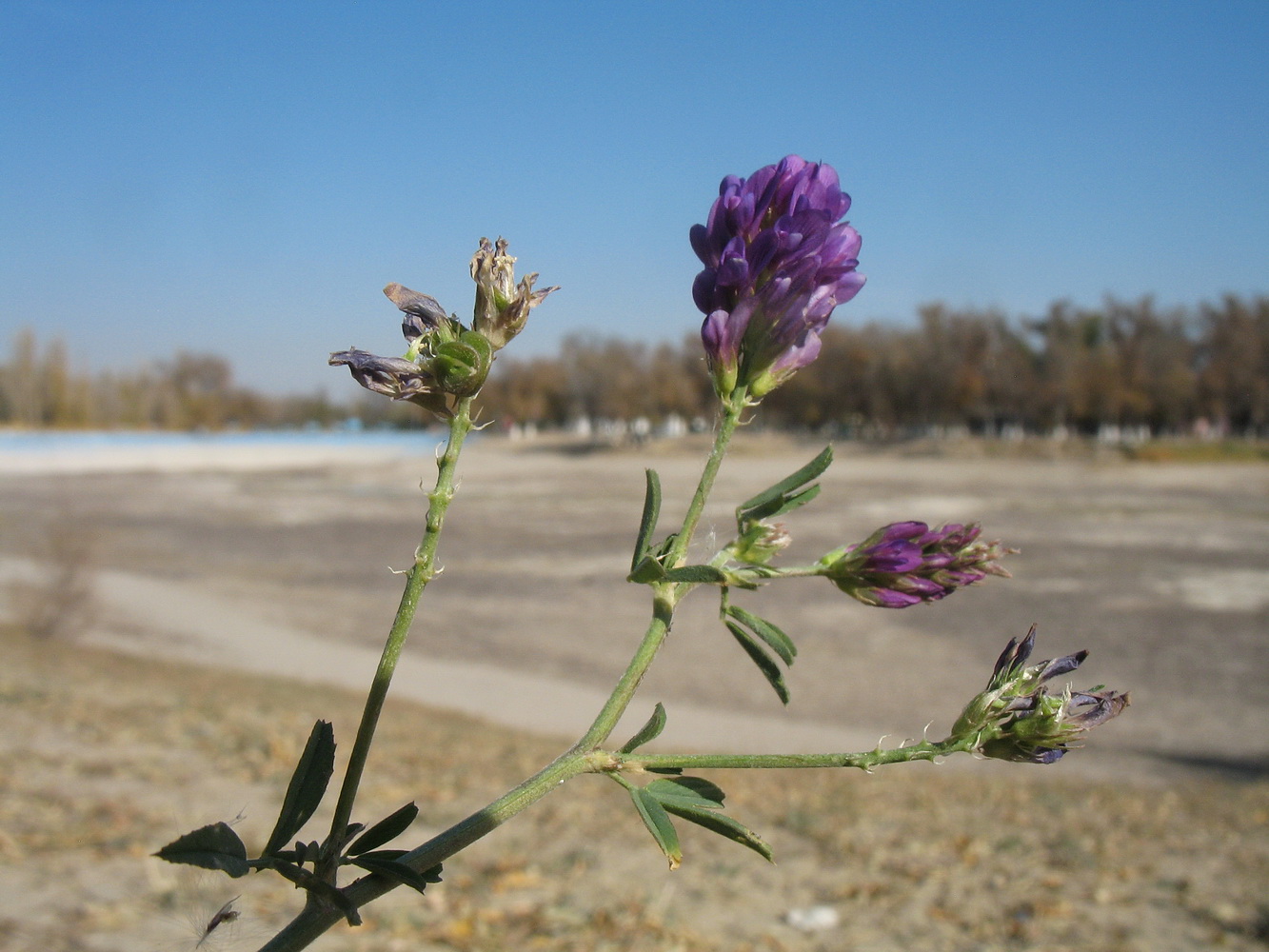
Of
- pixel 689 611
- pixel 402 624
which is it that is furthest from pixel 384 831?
pixel 689 611

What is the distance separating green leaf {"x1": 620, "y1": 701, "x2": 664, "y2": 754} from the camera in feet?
3.21

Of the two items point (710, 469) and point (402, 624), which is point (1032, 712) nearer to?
point (710, 469)

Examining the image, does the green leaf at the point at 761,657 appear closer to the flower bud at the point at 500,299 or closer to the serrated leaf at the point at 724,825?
the serrated leaf at the point at 724,825

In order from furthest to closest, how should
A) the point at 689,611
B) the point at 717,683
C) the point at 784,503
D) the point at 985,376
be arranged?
1. the point at 985,376
2. the point at 689,611
3. the point at 717,683
4. the point at 784,503

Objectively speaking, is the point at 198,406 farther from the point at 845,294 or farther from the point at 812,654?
the point at 845,294

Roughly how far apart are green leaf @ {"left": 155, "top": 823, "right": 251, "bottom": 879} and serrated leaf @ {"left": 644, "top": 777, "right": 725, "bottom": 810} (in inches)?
14.4

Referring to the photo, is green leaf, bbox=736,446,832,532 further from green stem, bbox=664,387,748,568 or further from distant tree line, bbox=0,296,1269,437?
distant tree line, bbox=0,296,1269,437

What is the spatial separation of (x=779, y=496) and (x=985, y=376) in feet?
252

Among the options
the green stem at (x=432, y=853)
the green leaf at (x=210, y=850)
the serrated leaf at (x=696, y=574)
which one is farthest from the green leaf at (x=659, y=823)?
the green leaf at (x=210, y=850)

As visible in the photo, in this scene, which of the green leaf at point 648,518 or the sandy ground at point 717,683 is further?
the sandy ground at point 717,683

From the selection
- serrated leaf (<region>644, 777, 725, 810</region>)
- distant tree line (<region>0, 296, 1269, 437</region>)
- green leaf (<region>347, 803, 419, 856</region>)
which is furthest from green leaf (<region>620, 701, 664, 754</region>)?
distant tree line (<region>0, 296, 1269, 437</region>)

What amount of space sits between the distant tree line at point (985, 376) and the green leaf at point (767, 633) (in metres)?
54.7

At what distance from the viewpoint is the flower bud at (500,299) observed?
989 millimetres

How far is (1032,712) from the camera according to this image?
1.01m
